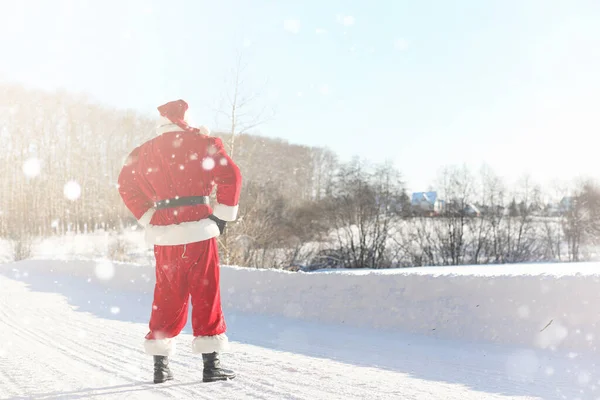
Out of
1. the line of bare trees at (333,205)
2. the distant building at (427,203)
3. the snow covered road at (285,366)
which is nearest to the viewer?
the snow covered road at (285,366)

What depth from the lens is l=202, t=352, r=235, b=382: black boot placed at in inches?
117

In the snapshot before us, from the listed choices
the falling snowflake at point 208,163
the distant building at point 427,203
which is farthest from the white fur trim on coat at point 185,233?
the distant building at point 427,203

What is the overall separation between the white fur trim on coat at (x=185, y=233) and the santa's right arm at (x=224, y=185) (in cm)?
10

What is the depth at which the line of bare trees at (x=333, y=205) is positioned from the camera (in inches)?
1448

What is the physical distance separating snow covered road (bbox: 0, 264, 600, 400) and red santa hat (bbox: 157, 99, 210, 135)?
1.54 metres

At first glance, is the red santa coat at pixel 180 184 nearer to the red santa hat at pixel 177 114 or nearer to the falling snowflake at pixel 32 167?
the red santa hat at pixel 177 114

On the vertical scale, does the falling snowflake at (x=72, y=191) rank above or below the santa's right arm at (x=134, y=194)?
above

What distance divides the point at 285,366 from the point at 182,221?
4.09ft

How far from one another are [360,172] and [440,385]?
128 ft

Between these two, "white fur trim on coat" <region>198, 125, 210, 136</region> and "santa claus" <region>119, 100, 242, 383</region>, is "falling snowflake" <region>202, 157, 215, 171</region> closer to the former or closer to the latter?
"santa claus" <region>119, 100, 242, 383</region>

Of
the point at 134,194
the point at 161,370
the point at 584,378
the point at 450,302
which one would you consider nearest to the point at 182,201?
the point at 134,194

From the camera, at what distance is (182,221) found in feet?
9.94

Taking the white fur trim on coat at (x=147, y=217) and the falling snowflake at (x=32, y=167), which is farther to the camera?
the falling snowflake at (x=32, y=167)

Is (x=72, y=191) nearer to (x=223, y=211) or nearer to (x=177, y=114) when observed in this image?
(x=177, y=114)
